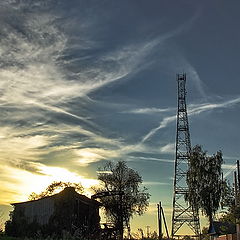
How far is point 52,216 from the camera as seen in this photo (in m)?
45.4

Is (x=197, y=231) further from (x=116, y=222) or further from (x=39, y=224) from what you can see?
(x=39, y=224)

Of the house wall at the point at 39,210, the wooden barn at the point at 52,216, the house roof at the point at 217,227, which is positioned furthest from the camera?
the house roof at the point at 217,227

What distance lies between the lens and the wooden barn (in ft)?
148

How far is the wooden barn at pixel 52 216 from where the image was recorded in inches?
1778

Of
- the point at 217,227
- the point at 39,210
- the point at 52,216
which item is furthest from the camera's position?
the point at 217,227

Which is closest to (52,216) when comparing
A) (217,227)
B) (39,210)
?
(39,210)

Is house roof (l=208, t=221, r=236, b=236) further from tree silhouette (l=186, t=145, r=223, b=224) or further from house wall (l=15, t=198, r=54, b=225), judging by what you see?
house wall (l=15, t=198, r=54, b=225)

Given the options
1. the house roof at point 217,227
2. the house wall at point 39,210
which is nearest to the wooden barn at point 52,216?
the house wall at point 39,210

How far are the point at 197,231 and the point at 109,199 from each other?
43.8 ft

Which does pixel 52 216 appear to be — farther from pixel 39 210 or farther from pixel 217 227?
pixel 217 227

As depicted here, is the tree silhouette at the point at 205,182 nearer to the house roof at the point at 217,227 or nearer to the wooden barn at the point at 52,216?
the house roof at the point at 217,227

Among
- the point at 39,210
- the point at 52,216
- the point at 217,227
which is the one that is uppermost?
the point at 39,210

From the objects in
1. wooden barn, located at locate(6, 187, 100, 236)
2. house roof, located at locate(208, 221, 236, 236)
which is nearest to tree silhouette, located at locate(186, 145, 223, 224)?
house roof, located at locate(208, 221, 236, 236)

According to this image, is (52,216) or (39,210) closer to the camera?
(52,216)
